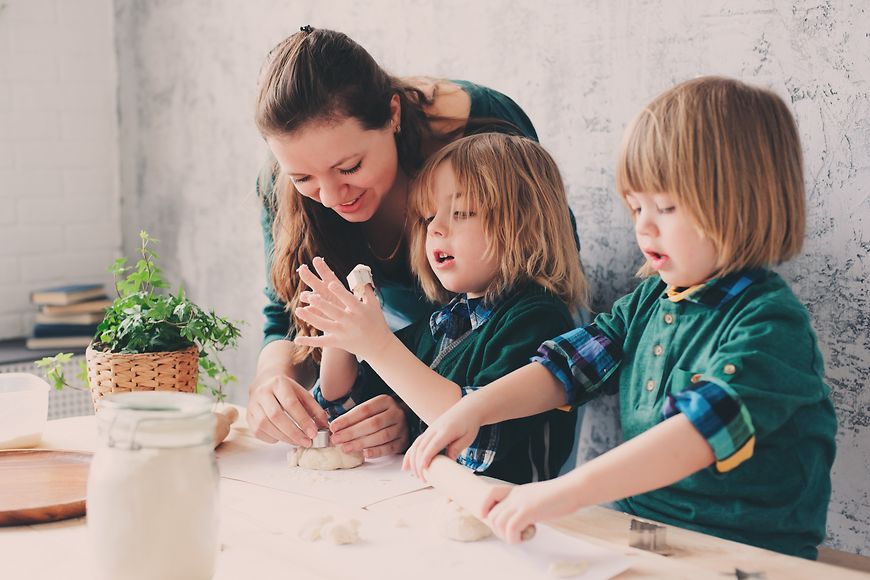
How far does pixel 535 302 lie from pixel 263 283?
1507 millimetres

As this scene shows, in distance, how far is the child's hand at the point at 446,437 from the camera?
1.16 meters

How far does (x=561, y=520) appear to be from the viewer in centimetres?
112

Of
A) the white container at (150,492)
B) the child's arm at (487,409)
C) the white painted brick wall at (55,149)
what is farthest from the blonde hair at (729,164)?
the white painted brick wall at (55,149)

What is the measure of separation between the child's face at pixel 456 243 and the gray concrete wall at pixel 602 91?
0.42 metres

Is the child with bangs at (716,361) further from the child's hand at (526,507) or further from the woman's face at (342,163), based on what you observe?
the woman's face at (342,163)

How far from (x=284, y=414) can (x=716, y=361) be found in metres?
0.68

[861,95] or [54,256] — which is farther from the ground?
[861,95]

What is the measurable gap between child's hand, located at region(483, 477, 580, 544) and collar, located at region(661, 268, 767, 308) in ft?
1.19

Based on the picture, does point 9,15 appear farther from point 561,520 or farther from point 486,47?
point 561,520

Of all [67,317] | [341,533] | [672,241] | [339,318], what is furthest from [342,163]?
[67,317]

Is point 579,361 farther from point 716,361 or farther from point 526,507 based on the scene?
point 526,507

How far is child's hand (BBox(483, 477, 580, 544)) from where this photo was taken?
3.20 ft

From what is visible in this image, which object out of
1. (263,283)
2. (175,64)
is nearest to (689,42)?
(263,283)

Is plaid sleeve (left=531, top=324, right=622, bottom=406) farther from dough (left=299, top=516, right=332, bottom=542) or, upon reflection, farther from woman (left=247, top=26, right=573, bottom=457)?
dough (left=299, top=516, right=332, bottom=542)
